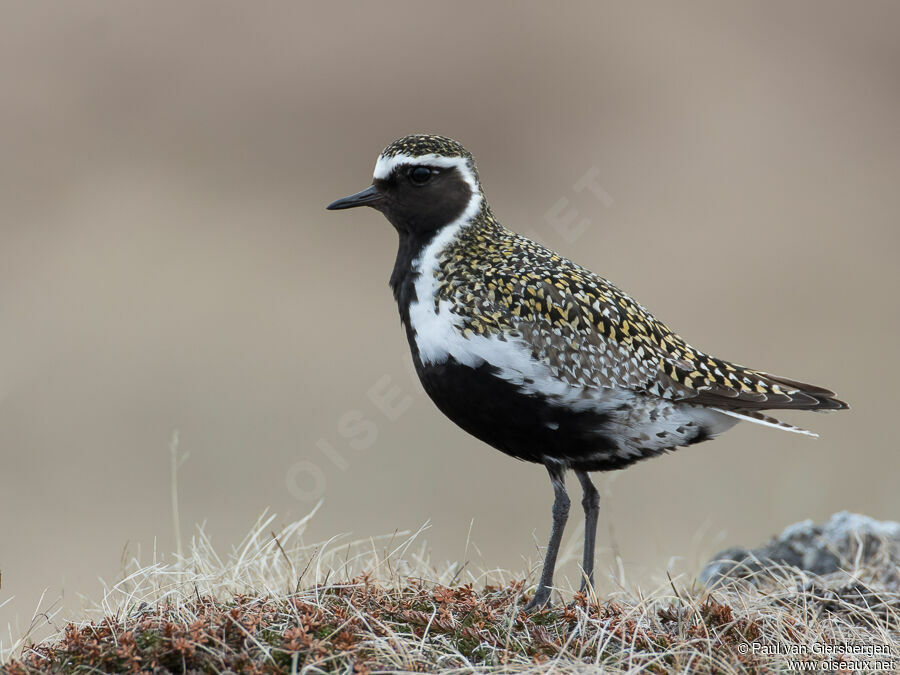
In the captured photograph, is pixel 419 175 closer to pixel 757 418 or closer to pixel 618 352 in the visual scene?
pixel 618 352

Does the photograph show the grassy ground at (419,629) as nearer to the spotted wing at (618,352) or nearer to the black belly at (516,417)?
the black belly at (516,417)

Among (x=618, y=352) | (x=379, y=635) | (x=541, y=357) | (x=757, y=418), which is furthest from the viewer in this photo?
(x=757, y=418)

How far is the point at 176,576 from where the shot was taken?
393cm

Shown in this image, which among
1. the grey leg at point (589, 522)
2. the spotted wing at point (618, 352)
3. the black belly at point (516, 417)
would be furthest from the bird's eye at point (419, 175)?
the grey leg at point (589, 522)

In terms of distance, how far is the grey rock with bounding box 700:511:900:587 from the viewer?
4.88m

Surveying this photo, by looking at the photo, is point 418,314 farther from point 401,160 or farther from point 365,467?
point 365,467

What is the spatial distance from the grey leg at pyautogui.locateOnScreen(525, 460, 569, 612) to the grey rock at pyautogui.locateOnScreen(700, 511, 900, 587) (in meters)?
0.97

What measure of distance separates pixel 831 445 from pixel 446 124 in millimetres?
6757

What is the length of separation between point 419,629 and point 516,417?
1.02m

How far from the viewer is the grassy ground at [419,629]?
125 inches

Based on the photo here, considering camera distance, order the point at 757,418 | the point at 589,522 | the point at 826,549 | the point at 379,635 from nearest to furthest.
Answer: the point at 379,635 < the point at 757,418 < the point at 589,522 < the point at 826,549

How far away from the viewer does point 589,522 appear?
4.50 m

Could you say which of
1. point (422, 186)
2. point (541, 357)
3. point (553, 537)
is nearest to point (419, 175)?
point (422, 186)

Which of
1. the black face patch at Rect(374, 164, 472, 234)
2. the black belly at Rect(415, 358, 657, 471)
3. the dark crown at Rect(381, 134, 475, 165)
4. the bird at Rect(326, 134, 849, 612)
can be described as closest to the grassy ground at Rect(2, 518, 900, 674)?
the bird at Rect(326, 134, 849, 612)
